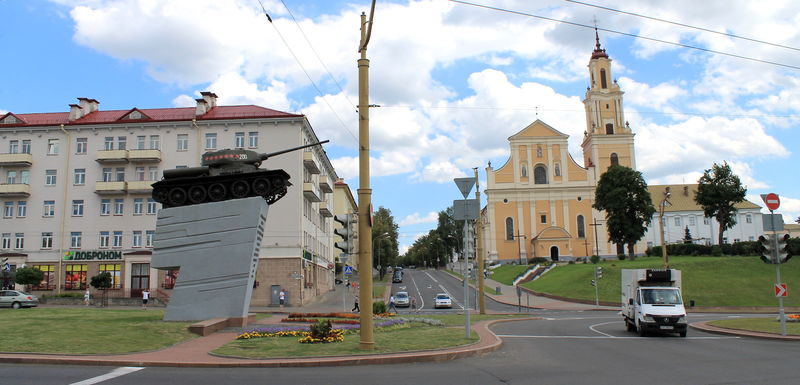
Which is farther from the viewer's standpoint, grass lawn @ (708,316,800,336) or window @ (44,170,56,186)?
window @ (44,170,56,186)

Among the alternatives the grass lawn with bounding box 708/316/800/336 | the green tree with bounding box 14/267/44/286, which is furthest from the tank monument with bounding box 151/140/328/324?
the green tree with bounding box 14/267/44/286

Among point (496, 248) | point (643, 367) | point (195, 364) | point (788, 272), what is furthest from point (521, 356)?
point (496, 248)

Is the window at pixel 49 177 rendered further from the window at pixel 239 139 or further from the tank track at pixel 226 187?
the tank track at pixel 226 187

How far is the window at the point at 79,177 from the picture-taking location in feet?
173

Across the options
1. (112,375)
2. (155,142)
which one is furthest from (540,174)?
(112,375)

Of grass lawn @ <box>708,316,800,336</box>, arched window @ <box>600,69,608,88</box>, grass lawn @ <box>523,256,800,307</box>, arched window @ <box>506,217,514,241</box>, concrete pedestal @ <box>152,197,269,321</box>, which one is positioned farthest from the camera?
arched window @ <box>600,69,608,88</box>

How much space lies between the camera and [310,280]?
5500 centimetres

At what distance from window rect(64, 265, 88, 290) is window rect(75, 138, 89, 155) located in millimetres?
10040

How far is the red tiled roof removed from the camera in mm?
52044

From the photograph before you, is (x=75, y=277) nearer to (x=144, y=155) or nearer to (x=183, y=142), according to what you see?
(x=144, y=155)

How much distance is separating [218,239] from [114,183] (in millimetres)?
33654

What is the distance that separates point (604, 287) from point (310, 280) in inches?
1041

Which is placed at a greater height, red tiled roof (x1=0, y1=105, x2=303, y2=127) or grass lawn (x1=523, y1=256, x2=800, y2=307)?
red tiled roof (x1=0, y1=105, x2=303, y2=127)

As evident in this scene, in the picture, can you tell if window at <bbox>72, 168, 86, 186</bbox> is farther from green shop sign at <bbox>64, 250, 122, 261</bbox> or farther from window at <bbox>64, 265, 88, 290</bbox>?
window at <bbox>64, 265, 88, 290</bbox>
